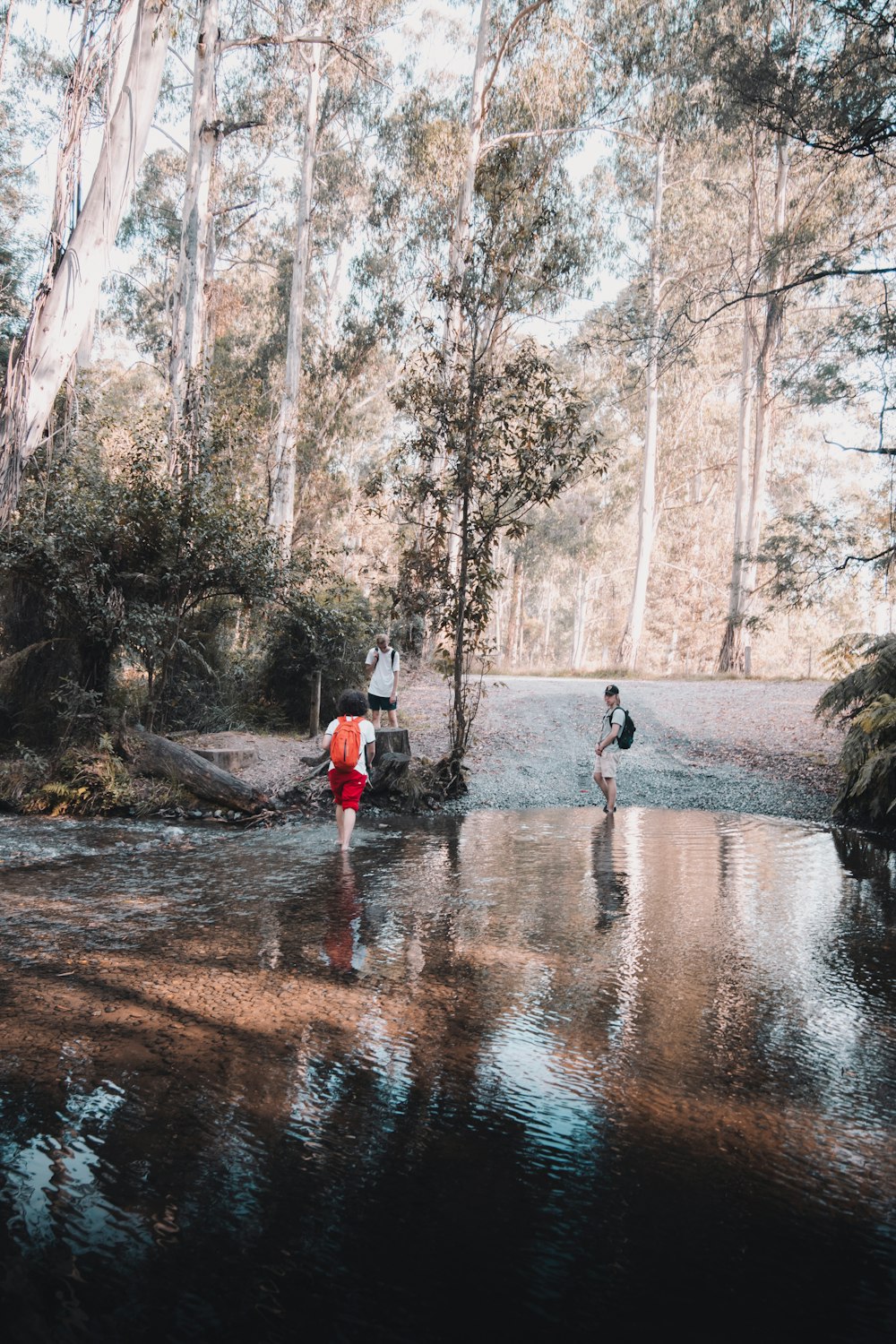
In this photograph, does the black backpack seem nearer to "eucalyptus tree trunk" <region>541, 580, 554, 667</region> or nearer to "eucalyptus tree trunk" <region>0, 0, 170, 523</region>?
"eucalyptus tree trunk" <region>0, 0, 170, 523</region>

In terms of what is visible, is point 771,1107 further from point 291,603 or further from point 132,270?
point 132,270

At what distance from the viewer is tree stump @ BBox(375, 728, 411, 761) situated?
39.1 feet

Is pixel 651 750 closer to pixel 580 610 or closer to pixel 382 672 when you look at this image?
pixel 382 672

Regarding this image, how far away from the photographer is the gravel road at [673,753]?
39.4 ft

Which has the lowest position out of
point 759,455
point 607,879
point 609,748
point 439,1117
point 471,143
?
point 439,1117

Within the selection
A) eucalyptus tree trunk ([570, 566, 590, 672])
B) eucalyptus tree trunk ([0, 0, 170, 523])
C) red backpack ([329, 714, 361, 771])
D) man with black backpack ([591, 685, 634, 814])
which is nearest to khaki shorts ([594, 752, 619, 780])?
man with black backpack ([591, 685, 634, 814])

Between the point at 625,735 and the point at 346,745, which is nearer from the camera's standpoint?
the point at 346,745

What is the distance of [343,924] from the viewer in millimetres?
6082

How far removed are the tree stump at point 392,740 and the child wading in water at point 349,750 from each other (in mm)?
3482

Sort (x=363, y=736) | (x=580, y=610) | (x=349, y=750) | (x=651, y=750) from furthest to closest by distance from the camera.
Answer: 1. (x=580, y=610)
2. (x=651, y=750)
3. (x=363, y=736)
4. (x=349, y=750)

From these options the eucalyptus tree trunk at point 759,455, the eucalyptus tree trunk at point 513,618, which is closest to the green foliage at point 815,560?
the eucalyptus tree trunk at point 759,455

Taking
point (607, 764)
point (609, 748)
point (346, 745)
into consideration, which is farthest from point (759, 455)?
point (346, 745)

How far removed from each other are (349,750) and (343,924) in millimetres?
2313

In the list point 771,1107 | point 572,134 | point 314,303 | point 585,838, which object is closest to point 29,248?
point 314,303
